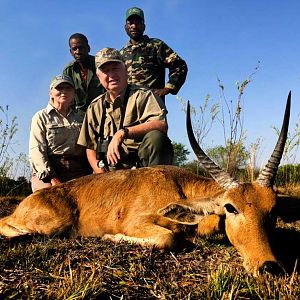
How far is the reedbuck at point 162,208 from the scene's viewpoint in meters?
3.69

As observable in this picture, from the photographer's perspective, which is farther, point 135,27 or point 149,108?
point 135,27

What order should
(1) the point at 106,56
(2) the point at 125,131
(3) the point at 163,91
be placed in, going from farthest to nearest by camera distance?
1. (3) the point at 163,91
2. (1) the point at 106,56
3. (2) the point at 125,131

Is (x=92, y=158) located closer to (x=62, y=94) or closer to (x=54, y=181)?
(x=54, y=181)

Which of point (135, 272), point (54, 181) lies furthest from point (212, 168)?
point (54, 181)

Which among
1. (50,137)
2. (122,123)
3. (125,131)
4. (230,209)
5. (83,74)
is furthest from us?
(83,74)

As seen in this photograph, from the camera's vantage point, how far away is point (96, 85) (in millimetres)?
9336

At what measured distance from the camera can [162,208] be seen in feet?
14.2

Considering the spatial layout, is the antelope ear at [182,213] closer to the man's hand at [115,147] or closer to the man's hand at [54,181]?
the man's hand at [115,147]

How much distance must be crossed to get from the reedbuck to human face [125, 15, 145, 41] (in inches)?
179

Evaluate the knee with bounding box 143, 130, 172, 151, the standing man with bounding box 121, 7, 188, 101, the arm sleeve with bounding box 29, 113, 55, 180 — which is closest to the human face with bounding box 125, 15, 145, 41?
the standing man with bounding box 121, 7, 188, 101

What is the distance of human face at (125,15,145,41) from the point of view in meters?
9.23

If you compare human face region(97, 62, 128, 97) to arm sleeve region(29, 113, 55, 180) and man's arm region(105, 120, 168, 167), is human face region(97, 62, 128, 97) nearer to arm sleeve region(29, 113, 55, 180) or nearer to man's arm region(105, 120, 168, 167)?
man's arm region(105, 120, 168, 167)

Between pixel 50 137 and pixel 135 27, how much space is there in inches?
139

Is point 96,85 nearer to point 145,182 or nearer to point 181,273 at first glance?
point 145,182
